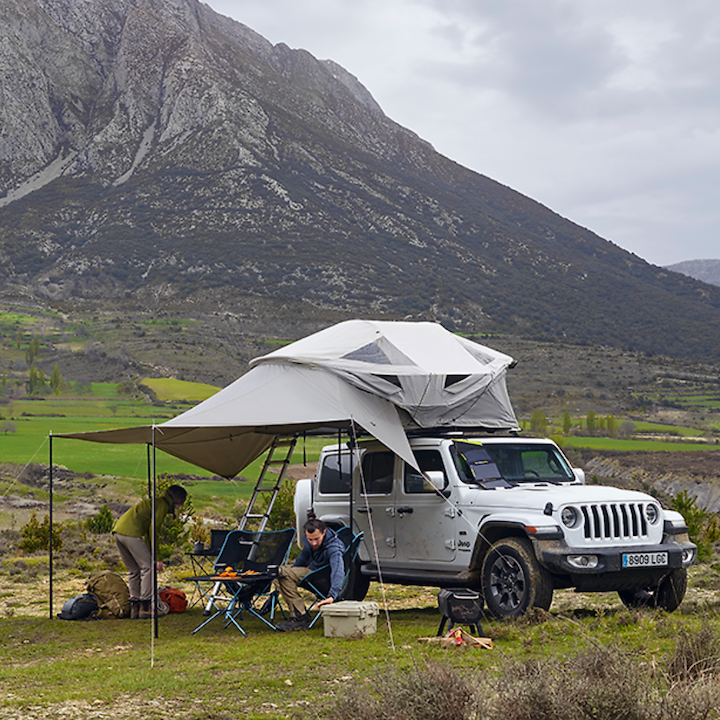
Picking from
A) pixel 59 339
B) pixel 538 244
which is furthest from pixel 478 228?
pixel 59 339

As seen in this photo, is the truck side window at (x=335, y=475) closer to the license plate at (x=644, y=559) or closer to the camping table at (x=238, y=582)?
the camping table at (x=238, y=582)

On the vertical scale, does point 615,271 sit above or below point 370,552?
above

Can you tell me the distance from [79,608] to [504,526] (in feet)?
17.3

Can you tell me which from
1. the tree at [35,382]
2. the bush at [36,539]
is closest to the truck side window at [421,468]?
the bush at [36,539]

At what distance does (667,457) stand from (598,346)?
61.5 meters

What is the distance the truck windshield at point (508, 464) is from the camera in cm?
1068

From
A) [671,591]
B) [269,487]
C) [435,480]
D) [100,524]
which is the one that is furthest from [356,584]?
[100,524]

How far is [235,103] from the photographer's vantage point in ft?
447

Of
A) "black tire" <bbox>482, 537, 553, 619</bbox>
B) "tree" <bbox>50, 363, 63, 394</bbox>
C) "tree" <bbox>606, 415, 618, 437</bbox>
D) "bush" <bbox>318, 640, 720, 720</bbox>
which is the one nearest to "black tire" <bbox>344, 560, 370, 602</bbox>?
"black tire" <bbox>482, 537, 553, 619</bbox>

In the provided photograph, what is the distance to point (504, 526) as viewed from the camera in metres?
9.88

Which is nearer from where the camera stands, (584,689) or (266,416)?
(584,689)

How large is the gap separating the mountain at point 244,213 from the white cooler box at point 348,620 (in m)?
91.1

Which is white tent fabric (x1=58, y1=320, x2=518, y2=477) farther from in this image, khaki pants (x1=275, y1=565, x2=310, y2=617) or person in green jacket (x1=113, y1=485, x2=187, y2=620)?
khaki pants (x1=275, y1=565, x2=310, y2=617)

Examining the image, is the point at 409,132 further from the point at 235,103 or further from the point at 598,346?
the point at 598,346
